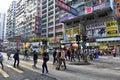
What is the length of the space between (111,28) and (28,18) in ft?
250

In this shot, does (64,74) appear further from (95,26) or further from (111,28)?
(95,26)

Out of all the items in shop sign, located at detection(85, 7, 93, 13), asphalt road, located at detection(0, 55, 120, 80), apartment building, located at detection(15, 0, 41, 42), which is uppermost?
apartment building, located at detection(15, 0, 41, 42)

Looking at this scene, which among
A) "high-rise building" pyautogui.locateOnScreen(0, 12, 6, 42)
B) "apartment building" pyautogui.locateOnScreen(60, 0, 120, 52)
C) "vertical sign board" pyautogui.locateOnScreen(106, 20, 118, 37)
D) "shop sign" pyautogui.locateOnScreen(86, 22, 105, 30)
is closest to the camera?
"vertical sign board" pyautogui.locateOnScreen(106, 20, 118, 37)

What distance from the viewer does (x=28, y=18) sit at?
402ft

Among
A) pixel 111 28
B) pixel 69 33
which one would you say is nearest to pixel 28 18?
pixel 69 33

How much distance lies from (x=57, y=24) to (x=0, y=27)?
103 m

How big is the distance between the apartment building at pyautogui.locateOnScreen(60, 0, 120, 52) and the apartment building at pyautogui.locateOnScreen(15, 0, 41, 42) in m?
32.9

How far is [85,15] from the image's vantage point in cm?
5994

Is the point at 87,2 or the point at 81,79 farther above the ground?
the point at 87,2

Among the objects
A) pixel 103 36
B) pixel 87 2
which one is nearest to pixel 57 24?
pixel 87 2

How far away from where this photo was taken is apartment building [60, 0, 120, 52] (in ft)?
170

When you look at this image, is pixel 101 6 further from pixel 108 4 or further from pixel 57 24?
pixel 57 24

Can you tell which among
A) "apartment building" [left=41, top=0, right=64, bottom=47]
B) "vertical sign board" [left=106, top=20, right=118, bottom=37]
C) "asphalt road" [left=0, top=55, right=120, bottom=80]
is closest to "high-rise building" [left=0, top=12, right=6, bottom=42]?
"apartment building" [left=41, top=0, right=64, bottom=47]

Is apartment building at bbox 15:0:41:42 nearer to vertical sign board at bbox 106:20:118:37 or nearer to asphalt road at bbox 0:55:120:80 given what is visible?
vertical sign board at bbox 106:20:118:37
